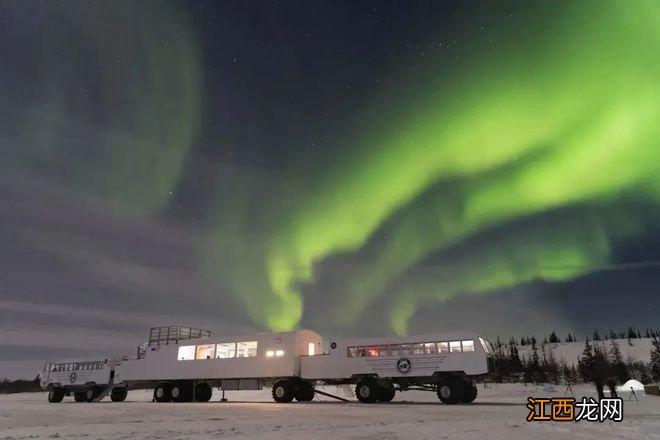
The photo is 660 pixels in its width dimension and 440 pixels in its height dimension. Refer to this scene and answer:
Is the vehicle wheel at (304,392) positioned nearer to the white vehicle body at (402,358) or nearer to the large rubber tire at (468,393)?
the white vehicle body at (402,358)

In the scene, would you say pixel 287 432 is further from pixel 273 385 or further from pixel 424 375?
pixel 273 385

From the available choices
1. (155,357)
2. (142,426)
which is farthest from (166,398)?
(142,426)

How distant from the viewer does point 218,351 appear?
124 feet

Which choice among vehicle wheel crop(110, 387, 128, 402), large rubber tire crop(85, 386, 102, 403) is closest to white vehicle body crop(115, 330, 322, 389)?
vehicle wheel crop(110, 387, 128, 402)

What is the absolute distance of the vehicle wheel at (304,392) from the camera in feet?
113

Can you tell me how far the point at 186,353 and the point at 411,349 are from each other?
19.3 m

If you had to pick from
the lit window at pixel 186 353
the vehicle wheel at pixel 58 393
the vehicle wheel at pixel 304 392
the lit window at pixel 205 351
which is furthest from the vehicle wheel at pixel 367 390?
the vehicle wheel at pixel 58 393

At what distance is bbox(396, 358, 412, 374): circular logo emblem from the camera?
3088 cm

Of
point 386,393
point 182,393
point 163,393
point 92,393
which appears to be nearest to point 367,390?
point 386,393

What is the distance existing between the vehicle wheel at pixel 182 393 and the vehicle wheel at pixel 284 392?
28.4ft

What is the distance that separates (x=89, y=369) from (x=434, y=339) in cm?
3261

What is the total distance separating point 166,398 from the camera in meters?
39.1

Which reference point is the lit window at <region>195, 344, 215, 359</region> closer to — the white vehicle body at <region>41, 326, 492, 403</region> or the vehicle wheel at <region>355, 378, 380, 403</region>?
the white vehicle body at <region>41, 326, 492, 403</region>

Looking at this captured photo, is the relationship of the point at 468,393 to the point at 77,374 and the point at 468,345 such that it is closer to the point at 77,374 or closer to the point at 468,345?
the point at 468,345
